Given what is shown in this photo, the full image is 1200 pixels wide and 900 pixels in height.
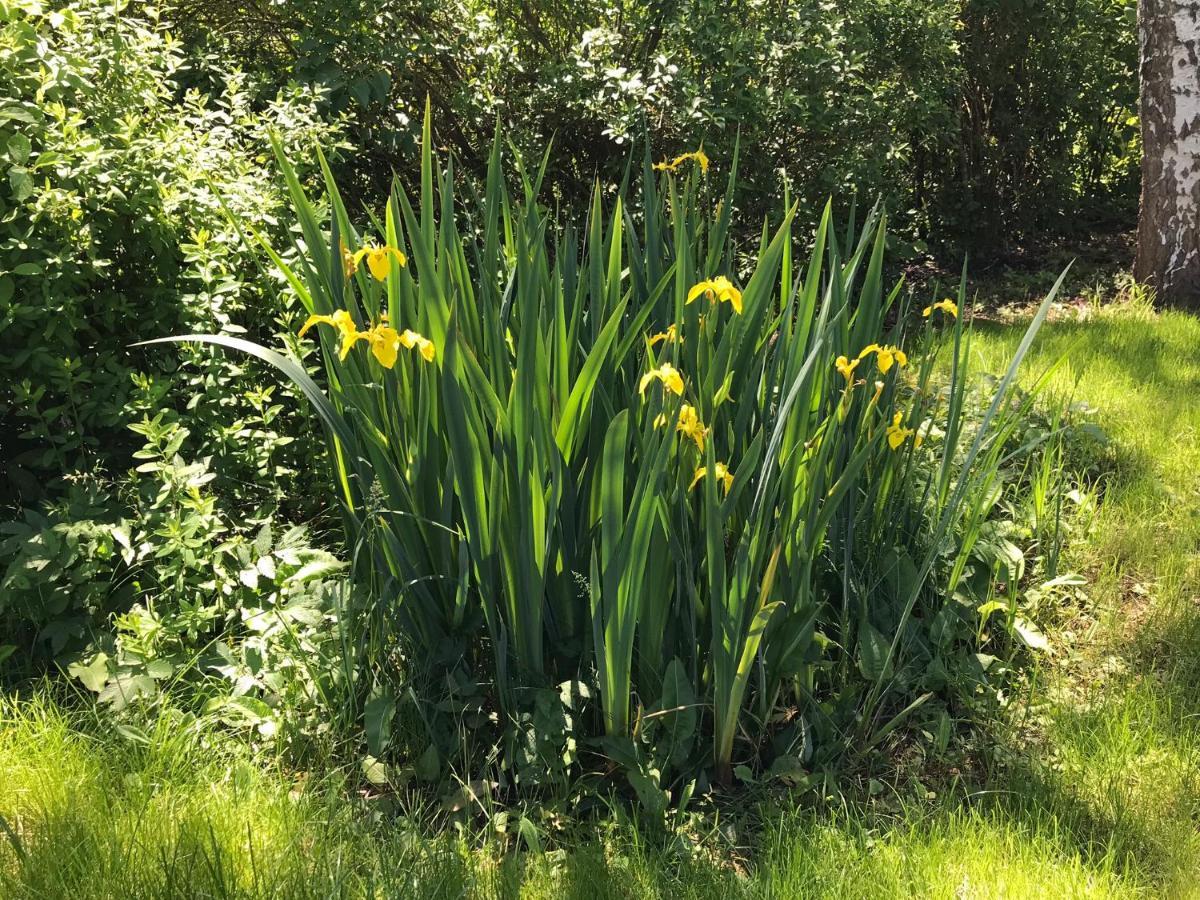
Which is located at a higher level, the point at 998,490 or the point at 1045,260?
the point at 1045,260

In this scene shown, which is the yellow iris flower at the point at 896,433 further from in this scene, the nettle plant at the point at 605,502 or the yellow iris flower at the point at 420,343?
the yellow iris flower at the point at 420,343

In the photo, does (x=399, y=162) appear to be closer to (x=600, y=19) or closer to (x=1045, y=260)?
(x=600, y=19)

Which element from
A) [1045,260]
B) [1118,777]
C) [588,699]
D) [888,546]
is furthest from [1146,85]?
[588,699]

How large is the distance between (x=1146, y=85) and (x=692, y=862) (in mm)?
4666

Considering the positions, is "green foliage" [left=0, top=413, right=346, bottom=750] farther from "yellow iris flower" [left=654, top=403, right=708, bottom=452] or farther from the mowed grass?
"yellow iris flower" [left=654, top=403, right=708, bottom=452]

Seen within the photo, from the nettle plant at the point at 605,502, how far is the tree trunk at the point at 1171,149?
3.48 m

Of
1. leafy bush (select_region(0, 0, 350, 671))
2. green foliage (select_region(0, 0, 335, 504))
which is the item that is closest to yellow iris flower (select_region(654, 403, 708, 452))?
leafy bush (select_region(0, 0, 350, 671))

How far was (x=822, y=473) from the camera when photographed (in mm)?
1746

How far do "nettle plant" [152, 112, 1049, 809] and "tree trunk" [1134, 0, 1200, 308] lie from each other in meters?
3.48

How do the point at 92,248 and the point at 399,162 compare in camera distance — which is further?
the point at 399,162

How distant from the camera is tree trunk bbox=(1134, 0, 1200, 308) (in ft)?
14.5

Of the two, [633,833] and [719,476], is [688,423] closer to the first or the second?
[719,476]

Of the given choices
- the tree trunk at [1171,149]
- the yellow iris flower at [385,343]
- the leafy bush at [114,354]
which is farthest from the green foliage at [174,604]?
the tree trunk at [1171,149]

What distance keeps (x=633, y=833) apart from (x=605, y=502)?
591 millimetres
